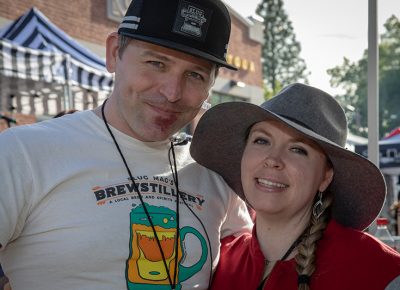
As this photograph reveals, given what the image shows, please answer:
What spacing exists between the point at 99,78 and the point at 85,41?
4291 millimetres

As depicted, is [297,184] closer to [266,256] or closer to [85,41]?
[266,256]

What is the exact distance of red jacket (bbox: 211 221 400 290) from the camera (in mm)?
1741

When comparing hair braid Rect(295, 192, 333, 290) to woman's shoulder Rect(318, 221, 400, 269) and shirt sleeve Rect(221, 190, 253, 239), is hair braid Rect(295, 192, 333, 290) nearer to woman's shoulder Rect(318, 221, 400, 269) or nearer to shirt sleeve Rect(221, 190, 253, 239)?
woman's shoulder Rect(318, 221, 400, 269)

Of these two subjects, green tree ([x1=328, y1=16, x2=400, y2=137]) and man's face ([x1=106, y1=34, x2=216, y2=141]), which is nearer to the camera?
man's face ([x1=106, y1=34, x2=216, y2=141])

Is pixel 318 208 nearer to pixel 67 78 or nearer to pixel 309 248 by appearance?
pixel 309 248

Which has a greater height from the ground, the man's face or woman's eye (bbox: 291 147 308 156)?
the man's face

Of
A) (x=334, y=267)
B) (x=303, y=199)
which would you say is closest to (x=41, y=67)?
(x=303, y=199)

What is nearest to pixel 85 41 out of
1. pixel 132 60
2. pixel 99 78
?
pixel 99 78

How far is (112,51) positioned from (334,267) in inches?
50.5

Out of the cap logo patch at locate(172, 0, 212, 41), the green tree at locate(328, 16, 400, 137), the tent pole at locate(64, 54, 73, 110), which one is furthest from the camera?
the green tree at locate(328, 16, 400, 137)

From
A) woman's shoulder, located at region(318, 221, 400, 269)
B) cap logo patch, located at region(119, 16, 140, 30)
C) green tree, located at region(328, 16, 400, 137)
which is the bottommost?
green tree, located at region(328, 16, 400, 137)

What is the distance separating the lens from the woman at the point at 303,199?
72.4 inches

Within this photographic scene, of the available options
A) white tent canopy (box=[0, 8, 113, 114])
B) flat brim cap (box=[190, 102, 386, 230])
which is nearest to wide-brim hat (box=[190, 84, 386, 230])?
flat brim cap (box=[190, 102, 386, 230])

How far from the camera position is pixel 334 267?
5.92 ft
